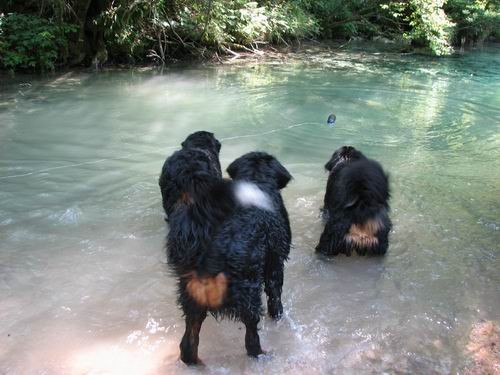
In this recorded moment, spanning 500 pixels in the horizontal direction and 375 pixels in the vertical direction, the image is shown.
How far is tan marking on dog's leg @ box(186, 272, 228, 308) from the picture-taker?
289cm

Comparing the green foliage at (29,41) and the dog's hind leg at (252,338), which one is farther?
the green foliage at (29,41)

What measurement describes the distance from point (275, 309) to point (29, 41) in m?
12.6

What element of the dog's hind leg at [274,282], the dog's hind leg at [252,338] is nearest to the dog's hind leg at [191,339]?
the dog's hind leg at [252,338]

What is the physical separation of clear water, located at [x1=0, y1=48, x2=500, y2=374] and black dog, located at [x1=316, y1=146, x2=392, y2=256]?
0.18 meters

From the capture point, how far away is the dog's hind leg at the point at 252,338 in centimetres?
312

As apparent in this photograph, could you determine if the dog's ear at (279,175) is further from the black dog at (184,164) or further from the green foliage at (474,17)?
the green foliage at (474,17)

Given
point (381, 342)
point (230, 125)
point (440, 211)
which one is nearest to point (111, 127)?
point (230, 125)

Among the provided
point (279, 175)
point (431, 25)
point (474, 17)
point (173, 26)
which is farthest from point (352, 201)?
point (474, 17)

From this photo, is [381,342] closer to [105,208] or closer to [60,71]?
[105,208]

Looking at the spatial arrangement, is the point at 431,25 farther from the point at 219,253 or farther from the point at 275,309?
the point at 219,253

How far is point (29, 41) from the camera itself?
13.1 m

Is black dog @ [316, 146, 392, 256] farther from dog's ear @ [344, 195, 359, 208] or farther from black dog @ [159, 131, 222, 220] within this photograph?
black dog @ [159, 131, 222, 220]

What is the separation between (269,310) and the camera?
12.2 ft

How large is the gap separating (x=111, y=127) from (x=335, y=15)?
18935 millimetres
